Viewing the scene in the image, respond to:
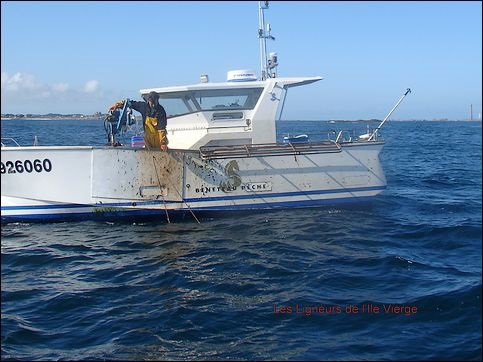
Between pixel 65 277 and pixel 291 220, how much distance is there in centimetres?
560

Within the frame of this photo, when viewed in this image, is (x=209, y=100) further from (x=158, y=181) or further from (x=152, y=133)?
(x=158, y=181)

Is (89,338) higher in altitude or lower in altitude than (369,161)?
lower

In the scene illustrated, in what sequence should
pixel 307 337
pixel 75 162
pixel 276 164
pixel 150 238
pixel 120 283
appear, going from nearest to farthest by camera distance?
pixel 307 337 < pixel 120 283 < pixel 150 238 < pixel 75 162 < pixel 276 164

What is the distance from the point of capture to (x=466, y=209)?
1322cm

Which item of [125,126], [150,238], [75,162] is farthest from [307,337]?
[125,126]

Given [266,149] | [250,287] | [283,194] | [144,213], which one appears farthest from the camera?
[283,194]

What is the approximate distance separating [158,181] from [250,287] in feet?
16.6

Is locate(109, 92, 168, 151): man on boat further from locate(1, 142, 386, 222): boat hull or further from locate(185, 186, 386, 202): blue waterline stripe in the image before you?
locate(185, 186, 386, 202): blue waterline stripe

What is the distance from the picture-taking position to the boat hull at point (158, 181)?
11609 millimetres

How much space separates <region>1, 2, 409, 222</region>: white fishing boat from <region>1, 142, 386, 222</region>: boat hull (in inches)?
0.9

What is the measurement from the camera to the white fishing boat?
11.7 m

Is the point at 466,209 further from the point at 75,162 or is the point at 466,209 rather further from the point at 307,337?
the point at 75,162

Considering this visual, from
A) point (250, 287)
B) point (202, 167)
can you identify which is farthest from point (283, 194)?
point (250, 287)

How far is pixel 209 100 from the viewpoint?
13.2 meters
